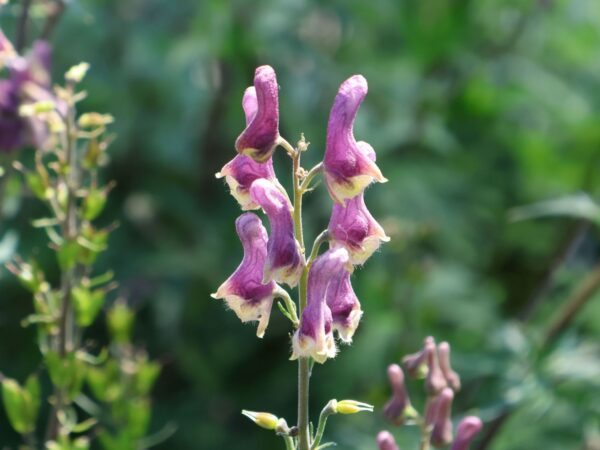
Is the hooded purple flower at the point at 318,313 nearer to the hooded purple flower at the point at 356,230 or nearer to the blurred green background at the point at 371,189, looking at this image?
the hooded purple flower at the point at 356,230

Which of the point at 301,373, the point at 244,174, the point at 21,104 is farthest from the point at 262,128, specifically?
the point at 21,104

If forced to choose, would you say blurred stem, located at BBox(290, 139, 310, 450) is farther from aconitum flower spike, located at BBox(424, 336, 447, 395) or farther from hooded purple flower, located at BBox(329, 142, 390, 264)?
aconitum flower spike, located at BBox(424, 336, 447, 395)

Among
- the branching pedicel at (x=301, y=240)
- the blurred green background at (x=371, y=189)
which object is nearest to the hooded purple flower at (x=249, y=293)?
the branching pedicel at (x=301, y=240)

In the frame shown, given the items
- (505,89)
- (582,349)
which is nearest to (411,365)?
(582,349)

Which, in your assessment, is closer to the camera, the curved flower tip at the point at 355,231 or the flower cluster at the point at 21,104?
the curved flower tip at the point at 355,231

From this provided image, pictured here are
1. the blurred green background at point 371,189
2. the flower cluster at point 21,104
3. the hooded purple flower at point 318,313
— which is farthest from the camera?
the blurred green background at point 371,189

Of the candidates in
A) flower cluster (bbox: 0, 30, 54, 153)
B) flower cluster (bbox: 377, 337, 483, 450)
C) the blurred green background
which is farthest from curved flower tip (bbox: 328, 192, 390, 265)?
the blurred green background

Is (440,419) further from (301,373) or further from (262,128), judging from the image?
(262,128)
